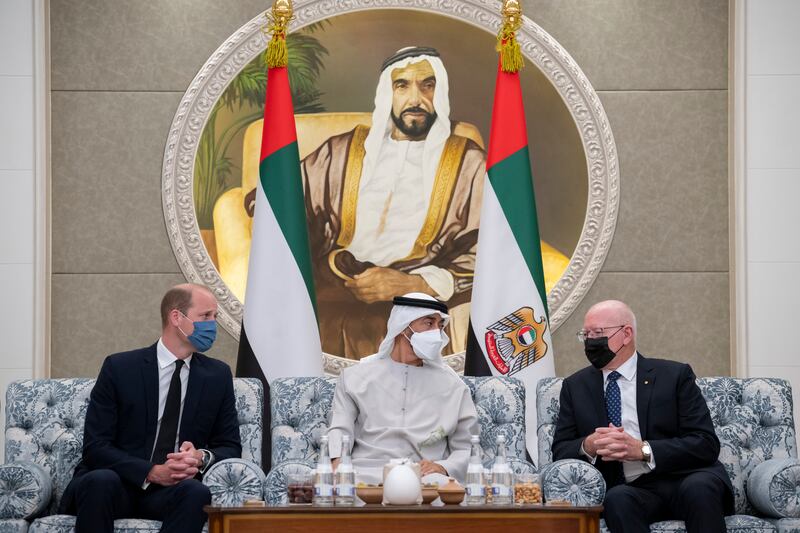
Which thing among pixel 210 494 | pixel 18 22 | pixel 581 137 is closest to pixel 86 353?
pixel 18 22

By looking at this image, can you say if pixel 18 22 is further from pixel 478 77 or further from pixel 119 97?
pixel 478 77

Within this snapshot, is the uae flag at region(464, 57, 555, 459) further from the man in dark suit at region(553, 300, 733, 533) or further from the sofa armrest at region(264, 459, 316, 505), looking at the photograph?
the sofa armrest at region(264, 459, 316, 505)

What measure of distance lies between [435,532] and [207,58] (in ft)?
13.3

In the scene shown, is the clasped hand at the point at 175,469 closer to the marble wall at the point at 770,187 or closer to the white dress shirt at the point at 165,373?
the white dress shirt at the point at 165,373

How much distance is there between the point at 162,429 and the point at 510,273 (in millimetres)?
2091

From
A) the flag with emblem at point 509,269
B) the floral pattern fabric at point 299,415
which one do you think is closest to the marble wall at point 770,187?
the flag with emblem at point 509,269

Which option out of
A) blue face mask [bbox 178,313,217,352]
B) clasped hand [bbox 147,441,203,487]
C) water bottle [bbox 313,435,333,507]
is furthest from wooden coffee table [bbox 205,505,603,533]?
blue face mask [bbox 178,313,217,352]

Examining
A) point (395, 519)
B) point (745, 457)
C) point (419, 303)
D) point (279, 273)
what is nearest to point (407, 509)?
point (395, 519)

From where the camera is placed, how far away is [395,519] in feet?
11.9

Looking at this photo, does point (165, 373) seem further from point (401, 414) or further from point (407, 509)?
point (407, 509)

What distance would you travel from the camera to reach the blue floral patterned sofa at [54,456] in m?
4.41

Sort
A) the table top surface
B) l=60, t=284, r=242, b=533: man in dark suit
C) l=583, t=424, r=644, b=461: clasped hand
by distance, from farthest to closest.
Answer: l=583, t=424, r=644, b=461: clasped hand → l=60, t=284, r=242, b=533: man in dark suit → the table top surface

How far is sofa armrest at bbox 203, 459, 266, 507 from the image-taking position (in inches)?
174

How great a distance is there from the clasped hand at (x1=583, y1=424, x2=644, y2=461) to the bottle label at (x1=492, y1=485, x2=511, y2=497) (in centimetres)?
87
